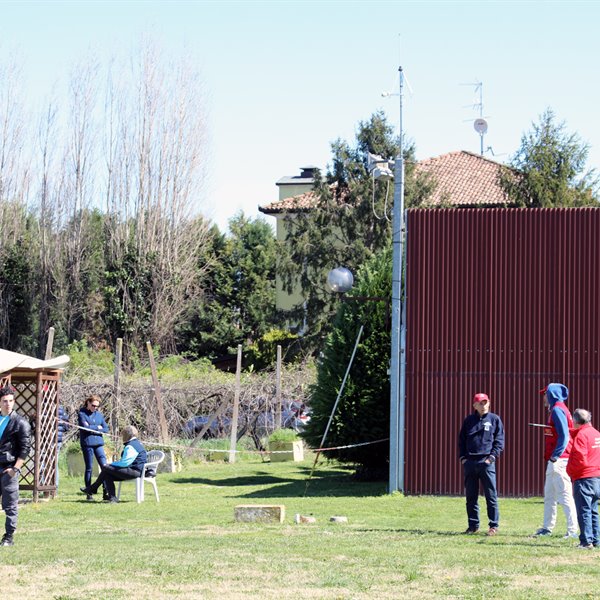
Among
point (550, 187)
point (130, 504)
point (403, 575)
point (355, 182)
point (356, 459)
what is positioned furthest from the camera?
point (355, 182)

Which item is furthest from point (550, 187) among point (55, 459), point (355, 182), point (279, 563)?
point (279, 563)

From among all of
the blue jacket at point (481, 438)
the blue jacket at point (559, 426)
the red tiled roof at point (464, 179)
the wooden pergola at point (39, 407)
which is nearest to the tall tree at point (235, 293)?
the red tiled roof at point (464, 179)

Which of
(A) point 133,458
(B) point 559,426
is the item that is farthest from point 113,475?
(B) point 559,426

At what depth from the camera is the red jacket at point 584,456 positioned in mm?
12508

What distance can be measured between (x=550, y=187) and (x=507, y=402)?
78.5 feet

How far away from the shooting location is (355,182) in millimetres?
48281

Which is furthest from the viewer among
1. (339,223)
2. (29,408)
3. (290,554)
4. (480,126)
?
(339,223)

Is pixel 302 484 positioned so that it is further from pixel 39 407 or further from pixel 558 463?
pixel 558 463

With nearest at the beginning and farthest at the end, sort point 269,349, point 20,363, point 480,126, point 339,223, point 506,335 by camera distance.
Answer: point 20,363, point 506,335, point 480,126, point 339,223, point 269,349

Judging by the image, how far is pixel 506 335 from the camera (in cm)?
1919

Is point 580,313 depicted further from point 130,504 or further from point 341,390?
point 130,504

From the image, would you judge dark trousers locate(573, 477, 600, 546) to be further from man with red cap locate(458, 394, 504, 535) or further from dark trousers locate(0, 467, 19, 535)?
dark trousers locate(0, 467, 19, 535)

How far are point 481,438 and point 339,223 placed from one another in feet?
115

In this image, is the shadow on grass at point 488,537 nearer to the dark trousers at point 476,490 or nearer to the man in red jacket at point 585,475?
the dark trousers at point 476,490
